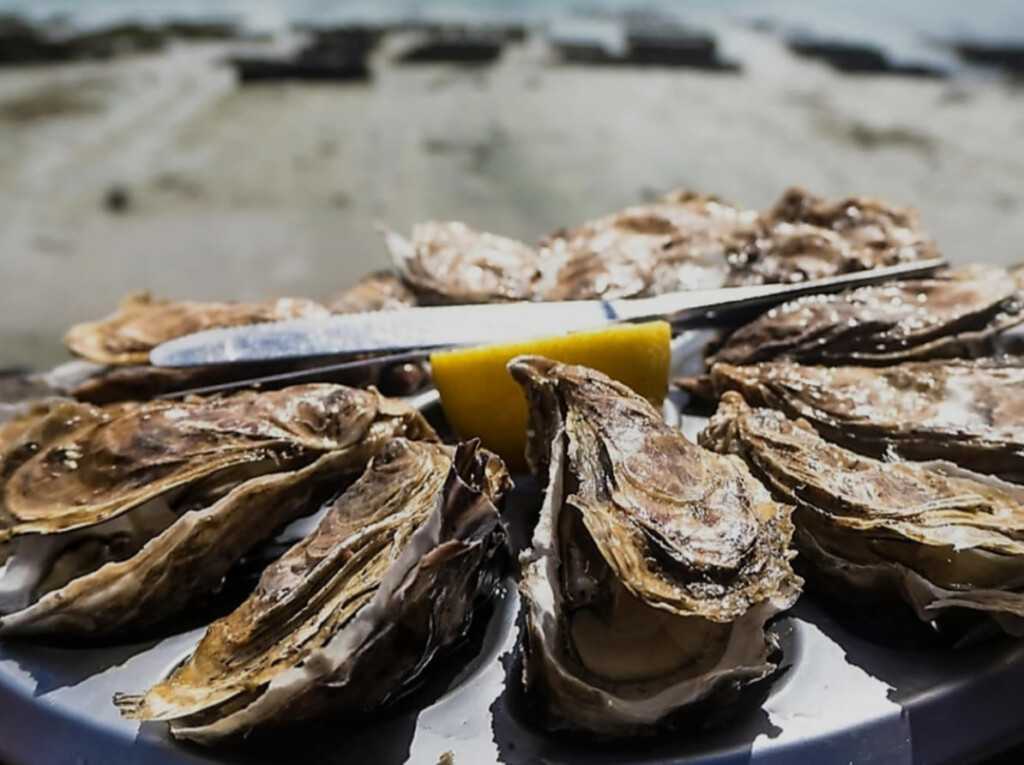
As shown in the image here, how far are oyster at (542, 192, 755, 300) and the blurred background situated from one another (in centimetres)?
167

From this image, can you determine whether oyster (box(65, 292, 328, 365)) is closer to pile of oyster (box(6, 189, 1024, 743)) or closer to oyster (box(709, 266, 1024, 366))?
pile of oyster (box(6, 189, 1024, 743))

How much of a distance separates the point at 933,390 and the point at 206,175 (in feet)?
12.2

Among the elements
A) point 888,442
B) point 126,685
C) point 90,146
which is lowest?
point 90,146

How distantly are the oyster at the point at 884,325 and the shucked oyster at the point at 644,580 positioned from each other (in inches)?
15.4

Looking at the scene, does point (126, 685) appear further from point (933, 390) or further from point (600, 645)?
point (933, 390)

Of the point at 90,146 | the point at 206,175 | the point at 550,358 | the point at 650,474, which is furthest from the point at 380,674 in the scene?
the point at 90,146

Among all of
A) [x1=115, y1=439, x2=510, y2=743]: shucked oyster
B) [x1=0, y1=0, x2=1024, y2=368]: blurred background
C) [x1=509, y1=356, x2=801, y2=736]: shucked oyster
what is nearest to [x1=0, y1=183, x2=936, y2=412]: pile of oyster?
[x1=115, y1=439, x2=510, y2=743]: shucked oyster

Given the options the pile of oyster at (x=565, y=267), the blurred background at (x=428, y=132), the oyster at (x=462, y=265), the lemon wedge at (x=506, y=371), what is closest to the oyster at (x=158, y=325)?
the pile of oyster at (x=565, y=267)

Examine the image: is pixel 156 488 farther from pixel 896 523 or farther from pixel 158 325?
pixel 896 523

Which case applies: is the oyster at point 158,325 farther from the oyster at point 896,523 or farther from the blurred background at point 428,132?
the blurred background at point 428,132

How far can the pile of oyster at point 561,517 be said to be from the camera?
0.85 m

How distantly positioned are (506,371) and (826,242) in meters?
0.65

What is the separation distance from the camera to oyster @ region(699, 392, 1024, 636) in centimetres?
91

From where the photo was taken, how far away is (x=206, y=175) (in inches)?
169
